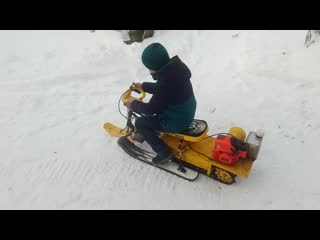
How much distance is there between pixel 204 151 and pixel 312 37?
3394mm

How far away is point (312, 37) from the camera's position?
5414mm

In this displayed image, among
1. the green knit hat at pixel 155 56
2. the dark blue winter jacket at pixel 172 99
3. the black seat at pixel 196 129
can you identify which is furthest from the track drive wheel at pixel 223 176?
the green knit hat at pixel 155 56

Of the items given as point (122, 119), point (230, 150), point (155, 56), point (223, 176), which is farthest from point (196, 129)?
point (122, 119)

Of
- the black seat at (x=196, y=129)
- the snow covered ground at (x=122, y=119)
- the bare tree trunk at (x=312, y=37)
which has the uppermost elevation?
the bare tree trunk at (x=312, y=37)

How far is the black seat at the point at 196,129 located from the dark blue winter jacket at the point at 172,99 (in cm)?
7

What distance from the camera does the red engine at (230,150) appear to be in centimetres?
334

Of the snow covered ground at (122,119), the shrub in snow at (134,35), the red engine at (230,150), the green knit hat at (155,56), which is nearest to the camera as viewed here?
the green knit hat at (155,56)

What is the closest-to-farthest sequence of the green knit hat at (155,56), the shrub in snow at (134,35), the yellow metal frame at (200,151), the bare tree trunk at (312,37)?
the green knit hat at (155,56)
the yellow metal frame at (200,151)
the bare tree trunk at (312,37)
the shrub in snow at (134,35)

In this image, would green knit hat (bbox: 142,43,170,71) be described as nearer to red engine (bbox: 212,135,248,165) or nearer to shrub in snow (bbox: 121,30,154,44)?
red engine (bbox: 212,135,248,165)

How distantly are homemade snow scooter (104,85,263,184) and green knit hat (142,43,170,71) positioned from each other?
780mm

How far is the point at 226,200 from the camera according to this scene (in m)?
3.49

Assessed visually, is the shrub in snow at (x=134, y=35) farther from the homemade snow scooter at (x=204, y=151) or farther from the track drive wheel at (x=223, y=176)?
the track drive wheel at (x=223, y=176)
